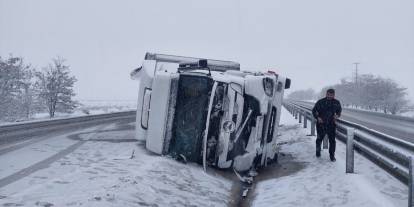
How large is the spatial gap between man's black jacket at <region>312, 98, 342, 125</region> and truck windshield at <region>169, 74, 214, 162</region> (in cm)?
238

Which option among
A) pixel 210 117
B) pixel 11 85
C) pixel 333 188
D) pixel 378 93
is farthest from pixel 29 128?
pixel 378 93

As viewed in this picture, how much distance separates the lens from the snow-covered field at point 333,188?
5.28m

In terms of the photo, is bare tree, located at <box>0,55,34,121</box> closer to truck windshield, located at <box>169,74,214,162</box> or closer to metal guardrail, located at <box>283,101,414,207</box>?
truck windshield, located at <box>169,74,214,162</box>

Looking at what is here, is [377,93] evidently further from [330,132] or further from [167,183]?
[167,183]

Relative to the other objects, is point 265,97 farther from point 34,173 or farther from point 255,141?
point 34,173

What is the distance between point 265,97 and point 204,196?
2.80 meters

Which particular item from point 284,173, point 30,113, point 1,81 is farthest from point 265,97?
point 30,113

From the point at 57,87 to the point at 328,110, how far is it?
114ft

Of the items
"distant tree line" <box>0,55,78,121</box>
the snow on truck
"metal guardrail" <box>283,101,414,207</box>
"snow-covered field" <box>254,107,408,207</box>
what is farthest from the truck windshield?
"distant tree line" <box>0,55,78,121</box>

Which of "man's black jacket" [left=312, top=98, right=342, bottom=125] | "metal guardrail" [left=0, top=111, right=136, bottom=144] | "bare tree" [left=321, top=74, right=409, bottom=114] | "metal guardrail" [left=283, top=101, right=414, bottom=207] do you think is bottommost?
"metal guardrail" [left=0, top=111, right=136, bottom=144]

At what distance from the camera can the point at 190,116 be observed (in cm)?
787

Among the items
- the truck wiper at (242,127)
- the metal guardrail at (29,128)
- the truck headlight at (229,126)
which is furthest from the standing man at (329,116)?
the metal guardrail at (29,128)

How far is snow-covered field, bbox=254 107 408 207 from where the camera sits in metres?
5.28

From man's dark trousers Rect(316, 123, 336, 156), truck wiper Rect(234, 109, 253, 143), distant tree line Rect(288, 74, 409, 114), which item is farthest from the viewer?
distant tree line Rect(288, 74, 409, 114)
